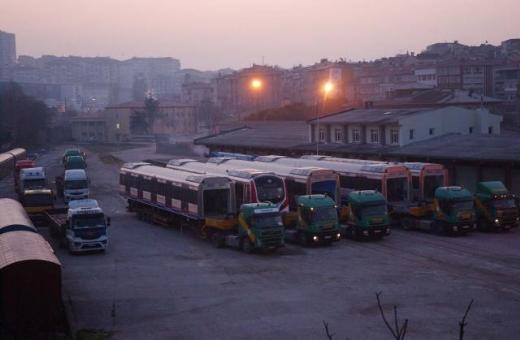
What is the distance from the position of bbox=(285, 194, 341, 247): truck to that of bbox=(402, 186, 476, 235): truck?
15.8ft

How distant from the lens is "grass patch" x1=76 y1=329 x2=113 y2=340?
15820 mm

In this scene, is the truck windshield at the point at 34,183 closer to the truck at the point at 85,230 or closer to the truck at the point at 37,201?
the truck at the point at 37,201

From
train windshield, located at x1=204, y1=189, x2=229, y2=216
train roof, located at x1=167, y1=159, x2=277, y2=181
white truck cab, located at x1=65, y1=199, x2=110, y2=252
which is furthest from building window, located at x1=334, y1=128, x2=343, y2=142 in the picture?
white truck cab, located at x1=65, y1=199, x2=110, y2=252

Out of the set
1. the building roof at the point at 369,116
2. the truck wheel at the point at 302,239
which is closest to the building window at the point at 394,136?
the building roof at the point at 369,116

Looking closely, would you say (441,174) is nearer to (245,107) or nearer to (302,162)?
(302,162)

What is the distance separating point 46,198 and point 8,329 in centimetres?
1906

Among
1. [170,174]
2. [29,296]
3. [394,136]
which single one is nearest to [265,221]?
[170,174]

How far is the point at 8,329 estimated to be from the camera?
1554 cm

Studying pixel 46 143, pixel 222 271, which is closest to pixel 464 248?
pixel 222 271

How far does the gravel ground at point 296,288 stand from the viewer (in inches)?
652

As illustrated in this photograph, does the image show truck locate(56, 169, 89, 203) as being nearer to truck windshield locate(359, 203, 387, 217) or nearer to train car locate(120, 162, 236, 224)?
train car locate(120, 162, 236, 224)

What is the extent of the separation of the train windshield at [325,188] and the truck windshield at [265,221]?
4.85m

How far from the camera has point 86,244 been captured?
25.8 m

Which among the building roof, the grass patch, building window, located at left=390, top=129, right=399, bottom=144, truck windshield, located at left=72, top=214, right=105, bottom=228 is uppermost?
the building roof
